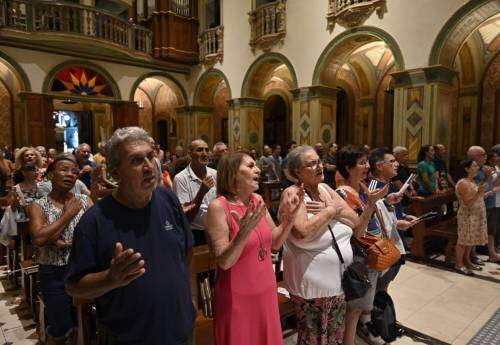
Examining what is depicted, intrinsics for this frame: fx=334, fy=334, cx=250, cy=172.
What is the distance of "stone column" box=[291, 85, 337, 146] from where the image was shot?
952 centimetres

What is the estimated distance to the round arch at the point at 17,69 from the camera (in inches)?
381

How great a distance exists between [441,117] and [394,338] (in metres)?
6.14

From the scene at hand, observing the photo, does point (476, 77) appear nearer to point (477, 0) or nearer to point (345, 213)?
point (477, 0)

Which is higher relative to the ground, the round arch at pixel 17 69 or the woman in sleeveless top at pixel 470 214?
the round arch at pixel 17 69

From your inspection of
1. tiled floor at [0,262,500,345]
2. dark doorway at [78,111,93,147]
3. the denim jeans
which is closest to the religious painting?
dark doorway at [78,111,93,147]

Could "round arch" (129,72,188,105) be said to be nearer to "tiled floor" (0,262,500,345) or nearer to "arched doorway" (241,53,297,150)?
"arched doorway" (241,53,297,150)

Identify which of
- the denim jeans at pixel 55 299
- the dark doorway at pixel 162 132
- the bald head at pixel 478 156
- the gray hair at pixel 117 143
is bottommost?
the denim jeans at pixel 55 299

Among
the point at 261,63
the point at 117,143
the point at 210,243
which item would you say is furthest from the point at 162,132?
the point at 117,143

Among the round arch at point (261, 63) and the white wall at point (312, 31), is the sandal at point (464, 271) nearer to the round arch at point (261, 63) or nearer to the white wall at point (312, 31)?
the white wall at point (312, 31)

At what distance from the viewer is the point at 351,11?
832cm

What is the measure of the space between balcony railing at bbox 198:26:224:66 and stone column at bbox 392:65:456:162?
6.71 meters

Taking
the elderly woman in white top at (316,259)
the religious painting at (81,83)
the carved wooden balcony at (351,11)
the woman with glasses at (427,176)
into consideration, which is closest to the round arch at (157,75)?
the religious painting at (81,83)

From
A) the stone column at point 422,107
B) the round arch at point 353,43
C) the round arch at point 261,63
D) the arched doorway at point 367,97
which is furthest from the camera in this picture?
the arched doorway at point 367,97

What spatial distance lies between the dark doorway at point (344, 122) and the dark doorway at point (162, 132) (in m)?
8.70
